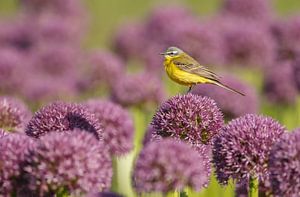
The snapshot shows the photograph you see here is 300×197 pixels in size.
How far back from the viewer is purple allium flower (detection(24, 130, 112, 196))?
370 centimetres

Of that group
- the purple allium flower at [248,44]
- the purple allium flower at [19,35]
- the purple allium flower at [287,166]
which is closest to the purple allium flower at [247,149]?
the purple allium flower at [287,166]

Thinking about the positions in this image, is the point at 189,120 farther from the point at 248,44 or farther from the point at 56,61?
the point at 56,61

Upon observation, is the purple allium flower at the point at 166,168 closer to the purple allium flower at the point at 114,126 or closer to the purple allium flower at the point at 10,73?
the purple allium flower at the point at 114,126

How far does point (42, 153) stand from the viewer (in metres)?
3.70

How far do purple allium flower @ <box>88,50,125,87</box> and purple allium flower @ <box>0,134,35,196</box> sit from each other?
6.78 m

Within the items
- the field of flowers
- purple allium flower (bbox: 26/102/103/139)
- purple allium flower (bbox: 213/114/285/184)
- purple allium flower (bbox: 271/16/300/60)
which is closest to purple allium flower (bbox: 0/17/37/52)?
the field of flowers

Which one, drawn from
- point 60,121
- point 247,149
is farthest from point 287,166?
point 60,121

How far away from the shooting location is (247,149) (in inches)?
168

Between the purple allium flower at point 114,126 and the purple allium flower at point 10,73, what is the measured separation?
4.83m

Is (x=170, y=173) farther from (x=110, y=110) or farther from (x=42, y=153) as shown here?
(x=110, y=110)

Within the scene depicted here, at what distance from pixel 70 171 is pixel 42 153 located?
14 centimetres

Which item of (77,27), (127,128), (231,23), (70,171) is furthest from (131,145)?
(77,27)

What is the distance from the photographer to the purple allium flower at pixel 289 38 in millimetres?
10750

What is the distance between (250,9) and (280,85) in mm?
3174
